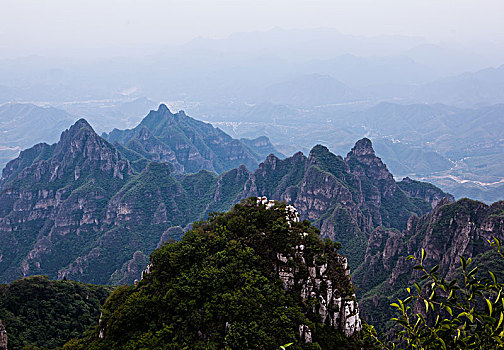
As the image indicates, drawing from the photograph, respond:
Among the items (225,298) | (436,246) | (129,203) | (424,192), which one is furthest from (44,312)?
(424,192)

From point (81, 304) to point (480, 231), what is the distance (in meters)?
44.6

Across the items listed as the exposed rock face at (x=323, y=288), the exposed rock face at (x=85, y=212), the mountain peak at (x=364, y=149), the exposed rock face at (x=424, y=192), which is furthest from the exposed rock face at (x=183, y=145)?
the exposed rock face at (x=323, y=288)

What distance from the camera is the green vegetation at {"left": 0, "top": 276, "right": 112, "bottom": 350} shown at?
26688mm

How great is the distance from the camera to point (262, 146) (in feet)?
568

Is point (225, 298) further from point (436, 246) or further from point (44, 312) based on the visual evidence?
point (436, 246)

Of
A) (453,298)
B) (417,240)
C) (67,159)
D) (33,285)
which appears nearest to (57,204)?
(67,159)

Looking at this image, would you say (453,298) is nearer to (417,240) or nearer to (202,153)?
(417,240)

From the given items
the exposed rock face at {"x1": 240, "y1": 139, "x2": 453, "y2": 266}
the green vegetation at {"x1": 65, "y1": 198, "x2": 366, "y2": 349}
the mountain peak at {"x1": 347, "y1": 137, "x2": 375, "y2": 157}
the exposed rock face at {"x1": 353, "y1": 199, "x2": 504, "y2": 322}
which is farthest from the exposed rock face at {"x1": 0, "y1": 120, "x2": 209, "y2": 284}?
the mountain peak at {"x1": 347, "y1": 137, "x2": 375, "y2": 157}

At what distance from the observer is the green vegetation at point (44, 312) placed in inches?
1051

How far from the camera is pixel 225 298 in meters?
18.9

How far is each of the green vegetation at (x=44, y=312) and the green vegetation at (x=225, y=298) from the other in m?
6.73

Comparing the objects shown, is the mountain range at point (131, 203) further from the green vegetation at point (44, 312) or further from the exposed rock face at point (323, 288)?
the exposed rock face at point (323, 288)

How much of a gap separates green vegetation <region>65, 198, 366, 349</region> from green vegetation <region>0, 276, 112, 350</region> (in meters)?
6.73

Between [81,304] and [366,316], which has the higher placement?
[81,304]
